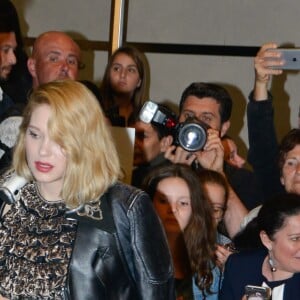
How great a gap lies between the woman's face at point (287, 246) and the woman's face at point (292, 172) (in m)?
0.27

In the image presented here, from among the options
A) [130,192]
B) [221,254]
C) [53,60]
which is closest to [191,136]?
[221,254]

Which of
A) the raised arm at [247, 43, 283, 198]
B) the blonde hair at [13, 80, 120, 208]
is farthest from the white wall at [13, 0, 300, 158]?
the blonde hair at [13, 80, 120, 208]

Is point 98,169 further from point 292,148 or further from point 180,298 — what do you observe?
point 292,148

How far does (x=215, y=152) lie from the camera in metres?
3.21

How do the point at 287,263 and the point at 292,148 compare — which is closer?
the point at 287,263

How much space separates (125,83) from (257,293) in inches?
59.5

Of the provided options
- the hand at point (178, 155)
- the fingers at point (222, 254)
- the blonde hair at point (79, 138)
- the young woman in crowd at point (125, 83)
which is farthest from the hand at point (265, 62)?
the blonde hair at point (79, 138)

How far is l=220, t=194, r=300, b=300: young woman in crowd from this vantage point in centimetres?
277

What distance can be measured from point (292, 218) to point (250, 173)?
53cm

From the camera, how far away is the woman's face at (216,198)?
3.14 metres

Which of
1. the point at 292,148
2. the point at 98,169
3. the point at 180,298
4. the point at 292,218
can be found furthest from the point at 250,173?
the point at 98,169

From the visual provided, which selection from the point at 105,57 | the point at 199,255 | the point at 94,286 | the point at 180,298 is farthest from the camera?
the point at 105,57

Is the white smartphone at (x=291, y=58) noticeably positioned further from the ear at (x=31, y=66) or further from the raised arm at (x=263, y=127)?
the ear at (x=31, y=66)

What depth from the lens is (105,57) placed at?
17.2ft
